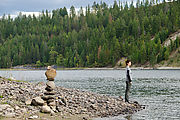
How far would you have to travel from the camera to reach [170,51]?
161 m

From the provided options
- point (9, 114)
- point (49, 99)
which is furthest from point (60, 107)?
point (9, 114)

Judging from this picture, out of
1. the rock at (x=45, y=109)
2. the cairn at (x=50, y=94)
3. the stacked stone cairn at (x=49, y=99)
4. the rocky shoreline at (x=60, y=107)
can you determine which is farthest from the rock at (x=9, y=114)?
the cairn at (x=50, y=94)

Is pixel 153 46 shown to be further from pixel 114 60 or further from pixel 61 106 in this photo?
pixel 61 106

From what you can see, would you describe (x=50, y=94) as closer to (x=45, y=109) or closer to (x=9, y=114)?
(x=45, y=109)

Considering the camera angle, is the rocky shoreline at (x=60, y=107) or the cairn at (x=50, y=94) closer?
the rocky shoreline at (x=60, y=107)

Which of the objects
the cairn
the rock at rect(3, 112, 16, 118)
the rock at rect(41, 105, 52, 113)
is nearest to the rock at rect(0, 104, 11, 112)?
the rock at rect(3, 112, 16, 118)

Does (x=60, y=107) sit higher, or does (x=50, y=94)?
(x=50, y=94)

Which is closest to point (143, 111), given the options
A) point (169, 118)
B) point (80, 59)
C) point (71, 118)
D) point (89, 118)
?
point (169, 118)

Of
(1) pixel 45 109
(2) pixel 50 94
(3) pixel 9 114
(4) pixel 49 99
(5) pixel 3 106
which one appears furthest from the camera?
(2) pixel 50 94

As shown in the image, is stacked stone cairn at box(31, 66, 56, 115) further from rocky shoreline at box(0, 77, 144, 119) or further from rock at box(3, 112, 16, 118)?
rock at box(3, 112, 16, 118)

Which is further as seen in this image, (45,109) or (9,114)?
(45,109)

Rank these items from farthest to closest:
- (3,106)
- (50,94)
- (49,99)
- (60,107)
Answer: (60,107)
(50,94)
(49,99)
(3,106)

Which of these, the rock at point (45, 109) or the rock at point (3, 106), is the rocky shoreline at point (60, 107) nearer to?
the rock at point (3, 106)

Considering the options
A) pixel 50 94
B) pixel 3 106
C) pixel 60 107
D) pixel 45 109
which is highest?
pixel 50 94
